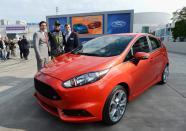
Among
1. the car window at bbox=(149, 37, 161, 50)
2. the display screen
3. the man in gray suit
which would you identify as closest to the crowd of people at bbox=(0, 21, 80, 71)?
the man in gray suit

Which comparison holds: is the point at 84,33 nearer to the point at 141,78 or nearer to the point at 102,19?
the point at 102,19

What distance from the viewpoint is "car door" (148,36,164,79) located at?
4.83m

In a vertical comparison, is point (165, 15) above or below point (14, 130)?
above

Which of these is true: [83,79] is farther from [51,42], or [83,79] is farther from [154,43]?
[51,42]

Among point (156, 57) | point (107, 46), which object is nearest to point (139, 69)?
point (107, 46)

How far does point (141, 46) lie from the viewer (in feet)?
15.0

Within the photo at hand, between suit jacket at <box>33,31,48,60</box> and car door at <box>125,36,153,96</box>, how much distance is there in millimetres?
2521

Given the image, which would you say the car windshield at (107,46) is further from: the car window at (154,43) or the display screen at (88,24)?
the display screen at (88,24)

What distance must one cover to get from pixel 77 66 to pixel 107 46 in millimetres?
1119

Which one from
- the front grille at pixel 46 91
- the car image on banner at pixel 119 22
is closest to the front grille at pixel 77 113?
the front grille at pixel 46 91

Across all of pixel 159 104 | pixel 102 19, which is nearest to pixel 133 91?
pixel 159 104

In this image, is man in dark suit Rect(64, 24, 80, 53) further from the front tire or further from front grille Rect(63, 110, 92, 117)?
front grille Rect(63, 110, 92, 117)

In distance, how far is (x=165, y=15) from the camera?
70562 mm

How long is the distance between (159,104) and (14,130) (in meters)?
2.96
